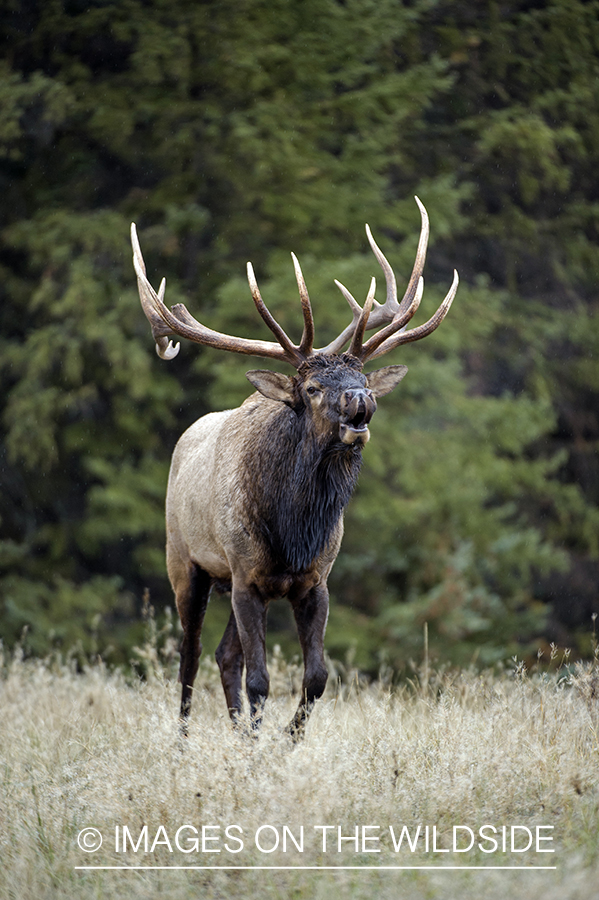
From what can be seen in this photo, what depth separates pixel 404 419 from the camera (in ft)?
36.9

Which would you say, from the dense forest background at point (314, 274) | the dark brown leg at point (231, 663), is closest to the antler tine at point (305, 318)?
the dark brown leg at point (231, 663)

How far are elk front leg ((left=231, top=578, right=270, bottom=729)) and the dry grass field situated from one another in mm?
121

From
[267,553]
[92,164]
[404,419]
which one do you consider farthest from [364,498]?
[267,553]

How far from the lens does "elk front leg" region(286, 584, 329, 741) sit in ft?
15.7

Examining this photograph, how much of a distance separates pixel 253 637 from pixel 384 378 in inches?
56.0

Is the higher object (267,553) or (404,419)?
(267,553)

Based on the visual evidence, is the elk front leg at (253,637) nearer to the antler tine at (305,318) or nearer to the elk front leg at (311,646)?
the elk front leg at (311,646)

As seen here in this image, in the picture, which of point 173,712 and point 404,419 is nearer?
point 173,712

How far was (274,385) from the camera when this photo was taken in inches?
189

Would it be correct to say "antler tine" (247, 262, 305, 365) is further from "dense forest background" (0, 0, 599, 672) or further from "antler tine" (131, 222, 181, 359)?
"dense forest background" (0, 0, 599, 672)

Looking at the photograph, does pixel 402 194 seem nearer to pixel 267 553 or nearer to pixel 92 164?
pixel 92 164

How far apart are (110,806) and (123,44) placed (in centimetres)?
1102

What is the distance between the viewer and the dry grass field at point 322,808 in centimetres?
333
